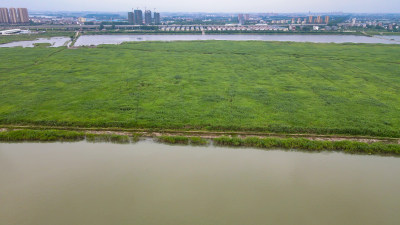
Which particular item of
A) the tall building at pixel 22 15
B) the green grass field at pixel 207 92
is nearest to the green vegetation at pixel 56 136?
the green grass field at pixel 207 92

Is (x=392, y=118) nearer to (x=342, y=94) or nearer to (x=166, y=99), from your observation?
(x=342, y=94)

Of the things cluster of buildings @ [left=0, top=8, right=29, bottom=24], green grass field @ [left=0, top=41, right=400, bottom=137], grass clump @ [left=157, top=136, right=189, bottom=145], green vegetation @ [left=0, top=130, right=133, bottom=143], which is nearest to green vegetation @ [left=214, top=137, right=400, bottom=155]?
green grass field @ [left=0, top=41, right=400, bottom=137]

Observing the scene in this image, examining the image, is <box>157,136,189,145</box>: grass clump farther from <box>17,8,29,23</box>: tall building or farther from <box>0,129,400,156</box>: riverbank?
<box>17,8,29,23</box>: tall building

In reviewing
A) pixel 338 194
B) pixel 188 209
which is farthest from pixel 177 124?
pixel 338 194

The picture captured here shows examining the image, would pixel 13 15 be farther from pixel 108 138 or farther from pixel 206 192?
pixel 206 192

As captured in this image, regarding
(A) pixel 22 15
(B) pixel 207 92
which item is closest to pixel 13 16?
(A) pixel 22 15

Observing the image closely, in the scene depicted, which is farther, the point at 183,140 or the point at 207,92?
the point at 207,92
